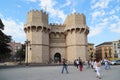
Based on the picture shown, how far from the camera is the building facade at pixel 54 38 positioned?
46.5m

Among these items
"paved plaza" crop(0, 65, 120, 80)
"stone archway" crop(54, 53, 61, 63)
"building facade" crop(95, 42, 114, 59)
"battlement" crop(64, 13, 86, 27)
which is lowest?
"paved plaza" crop(0, 65, 120, 80)

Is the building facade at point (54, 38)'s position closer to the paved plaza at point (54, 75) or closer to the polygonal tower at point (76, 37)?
the polygonal tower at point (76, 37)

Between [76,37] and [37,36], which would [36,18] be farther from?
[76,37]

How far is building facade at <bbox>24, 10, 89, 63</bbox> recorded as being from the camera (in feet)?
153

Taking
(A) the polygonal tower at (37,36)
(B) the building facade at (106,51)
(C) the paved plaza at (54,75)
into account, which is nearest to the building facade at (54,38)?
(A) the polygonal tower at (37,36)

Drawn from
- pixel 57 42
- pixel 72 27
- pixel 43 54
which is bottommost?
pixel 43 54

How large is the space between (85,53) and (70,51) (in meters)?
3.89

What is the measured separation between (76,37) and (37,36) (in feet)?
32.2

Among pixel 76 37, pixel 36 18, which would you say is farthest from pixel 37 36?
pixel 76 37

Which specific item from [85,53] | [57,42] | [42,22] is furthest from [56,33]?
[85,53]

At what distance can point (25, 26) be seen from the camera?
48312 mm

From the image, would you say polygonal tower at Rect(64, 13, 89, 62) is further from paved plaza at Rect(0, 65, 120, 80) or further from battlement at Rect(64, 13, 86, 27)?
paved plaza at Rect(0, 65, 120, 80)

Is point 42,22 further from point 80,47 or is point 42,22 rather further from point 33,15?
point 80,47

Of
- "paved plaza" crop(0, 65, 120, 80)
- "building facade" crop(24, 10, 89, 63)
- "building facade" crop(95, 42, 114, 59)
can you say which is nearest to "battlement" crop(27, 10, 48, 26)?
"building facade" crop(24, 10, 89, 63)
